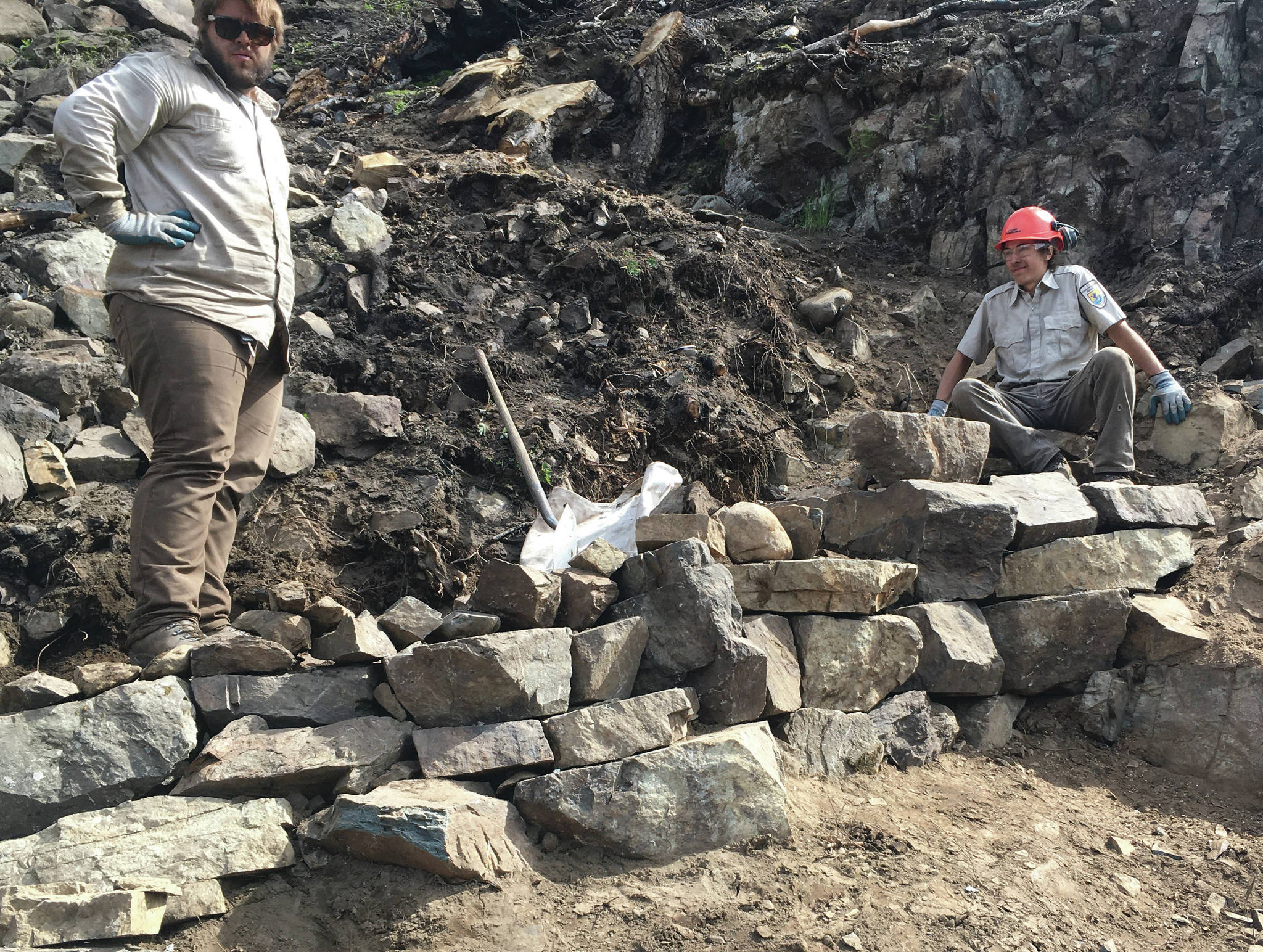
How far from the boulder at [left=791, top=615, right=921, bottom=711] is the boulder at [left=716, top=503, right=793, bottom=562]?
263mm

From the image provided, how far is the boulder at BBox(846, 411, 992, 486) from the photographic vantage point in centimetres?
409

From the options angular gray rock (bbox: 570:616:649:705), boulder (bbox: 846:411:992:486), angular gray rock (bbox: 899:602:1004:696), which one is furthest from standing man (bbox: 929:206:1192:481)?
angular gray rock (bbox: 570:616:649:705)

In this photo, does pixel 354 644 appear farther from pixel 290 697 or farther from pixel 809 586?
pixel 809 586

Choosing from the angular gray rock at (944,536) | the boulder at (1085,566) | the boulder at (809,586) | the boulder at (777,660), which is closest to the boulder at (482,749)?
the boulder at (777,660)

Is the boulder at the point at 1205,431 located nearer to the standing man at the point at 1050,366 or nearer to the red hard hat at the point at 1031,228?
the standing man at the point at 1050,366

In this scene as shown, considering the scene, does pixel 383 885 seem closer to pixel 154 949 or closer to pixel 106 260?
pixel 154 949

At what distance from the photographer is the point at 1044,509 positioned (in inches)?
164

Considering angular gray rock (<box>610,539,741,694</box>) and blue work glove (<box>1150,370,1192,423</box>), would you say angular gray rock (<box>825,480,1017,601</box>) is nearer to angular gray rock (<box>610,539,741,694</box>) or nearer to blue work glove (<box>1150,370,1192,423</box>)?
angular gray rock (<box>610,539,741,694</box>)

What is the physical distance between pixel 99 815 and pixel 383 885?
78 cm

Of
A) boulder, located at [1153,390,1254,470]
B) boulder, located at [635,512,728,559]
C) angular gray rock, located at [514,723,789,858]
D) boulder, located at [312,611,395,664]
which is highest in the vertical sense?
boulder, located at [1153,390,1254,470]

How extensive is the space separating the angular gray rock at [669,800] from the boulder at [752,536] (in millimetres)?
853

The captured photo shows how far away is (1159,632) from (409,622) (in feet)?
9.28

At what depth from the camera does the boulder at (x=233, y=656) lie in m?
2.98

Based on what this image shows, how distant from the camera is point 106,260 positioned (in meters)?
5.33
